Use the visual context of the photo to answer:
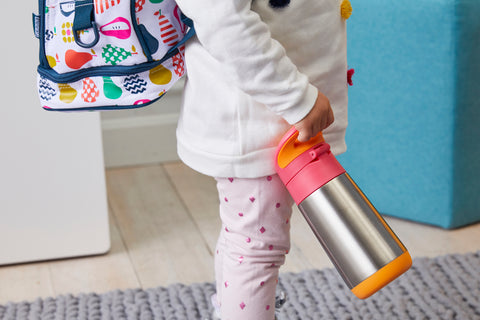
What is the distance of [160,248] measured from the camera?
143cm

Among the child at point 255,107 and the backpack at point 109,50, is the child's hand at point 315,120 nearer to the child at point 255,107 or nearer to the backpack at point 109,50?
the child at point 255,107

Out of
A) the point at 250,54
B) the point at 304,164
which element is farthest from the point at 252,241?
the point at 250,54

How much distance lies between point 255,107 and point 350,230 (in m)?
0.18

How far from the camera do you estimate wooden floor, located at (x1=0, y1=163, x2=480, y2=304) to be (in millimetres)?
1305

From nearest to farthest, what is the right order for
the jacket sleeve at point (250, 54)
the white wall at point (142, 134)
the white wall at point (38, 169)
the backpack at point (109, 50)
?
the jacket sleeve at point (250, 54)
the backpack at point (109, 50)
the white wall at point (38, 169)
the white wall at point (142, 134)

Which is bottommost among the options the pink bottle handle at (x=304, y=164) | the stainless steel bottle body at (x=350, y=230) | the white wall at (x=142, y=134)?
the white wall at (x=142, y=134)

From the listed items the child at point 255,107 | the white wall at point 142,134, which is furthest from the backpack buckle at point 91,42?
the white wall at point 142,134

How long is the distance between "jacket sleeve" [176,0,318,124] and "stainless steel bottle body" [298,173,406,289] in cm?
10

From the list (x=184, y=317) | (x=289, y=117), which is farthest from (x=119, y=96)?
(x=184, y=317)

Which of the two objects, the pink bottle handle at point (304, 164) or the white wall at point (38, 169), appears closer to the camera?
the pink bottle handle at point (304, 164)

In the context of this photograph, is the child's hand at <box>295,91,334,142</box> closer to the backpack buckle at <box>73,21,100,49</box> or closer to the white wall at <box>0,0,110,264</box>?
the backpack buckle at <box>73,21,100,49</box>

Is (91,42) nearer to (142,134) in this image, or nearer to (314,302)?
(314,302)

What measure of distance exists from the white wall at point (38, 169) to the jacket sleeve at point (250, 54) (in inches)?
24.3

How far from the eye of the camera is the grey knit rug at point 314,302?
45.1 inches
